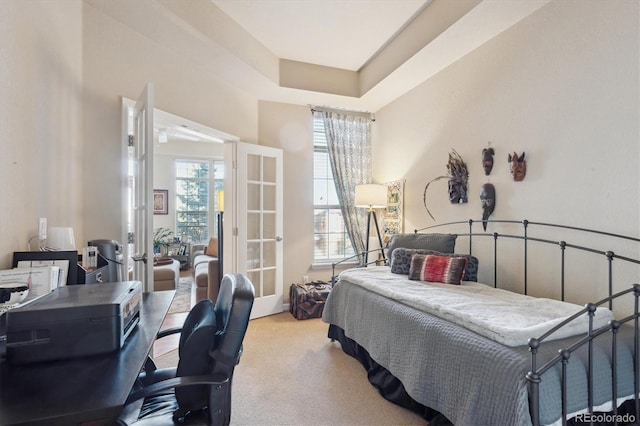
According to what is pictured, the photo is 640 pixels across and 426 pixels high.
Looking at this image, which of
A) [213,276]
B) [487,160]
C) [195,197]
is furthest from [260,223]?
[195,197]

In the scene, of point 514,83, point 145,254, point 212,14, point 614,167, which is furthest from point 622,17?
point 145,254

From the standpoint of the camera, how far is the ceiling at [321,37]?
2.33 metres

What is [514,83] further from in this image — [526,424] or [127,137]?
[127,137]

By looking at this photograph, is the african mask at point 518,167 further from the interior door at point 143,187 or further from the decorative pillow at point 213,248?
the decorative pillow at point 213,248

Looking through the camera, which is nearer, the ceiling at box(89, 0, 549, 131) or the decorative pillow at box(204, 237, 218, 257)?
the ceiling at box(89, 0, 549, 131)

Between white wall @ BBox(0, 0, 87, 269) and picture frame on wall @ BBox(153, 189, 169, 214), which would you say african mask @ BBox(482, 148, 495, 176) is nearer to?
white wall @ BBox(0, 0, 87, 269)

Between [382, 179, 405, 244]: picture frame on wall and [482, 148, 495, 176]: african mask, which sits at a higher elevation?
[482, 148, 495, 176]: african mask

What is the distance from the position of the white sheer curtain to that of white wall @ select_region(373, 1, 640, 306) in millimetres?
1262

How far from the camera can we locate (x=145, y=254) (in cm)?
202

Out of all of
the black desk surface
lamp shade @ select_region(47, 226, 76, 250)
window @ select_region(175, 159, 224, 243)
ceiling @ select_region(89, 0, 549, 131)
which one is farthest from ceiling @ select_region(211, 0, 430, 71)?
window @ select_region(175, 159, 224, 243)

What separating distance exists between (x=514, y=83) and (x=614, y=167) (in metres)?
0.96

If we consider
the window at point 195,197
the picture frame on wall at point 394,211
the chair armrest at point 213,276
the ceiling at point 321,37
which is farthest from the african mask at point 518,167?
the window at point 195,197

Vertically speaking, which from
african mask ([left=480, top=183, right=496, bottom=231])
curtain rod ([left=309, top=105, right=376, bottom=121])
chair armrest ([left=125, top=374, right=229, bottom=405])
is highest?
curtain rod ([left=309, top=105, right=376, bottom=121])

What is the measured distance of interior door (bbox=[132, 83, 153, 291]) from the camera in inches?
78.1
